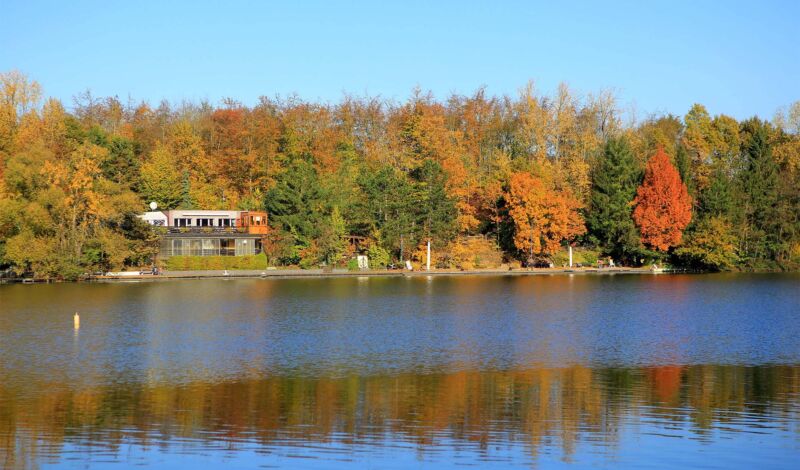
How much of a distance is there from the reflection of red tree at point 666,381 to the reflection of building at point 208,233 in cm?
5656

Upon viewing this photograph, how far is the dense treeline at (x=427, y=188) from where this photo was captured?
69.9 meters

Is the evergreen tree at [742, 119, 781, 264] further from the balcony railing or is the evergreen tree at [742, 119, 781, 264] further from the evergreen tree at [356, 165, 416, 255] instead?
→ the balcony railing

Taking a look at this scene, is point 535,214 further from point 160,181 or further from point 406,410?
point 406,410

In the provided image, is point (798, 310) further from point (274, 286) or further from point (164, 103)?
point (164, 103)

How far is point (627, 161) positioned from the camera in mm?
82688

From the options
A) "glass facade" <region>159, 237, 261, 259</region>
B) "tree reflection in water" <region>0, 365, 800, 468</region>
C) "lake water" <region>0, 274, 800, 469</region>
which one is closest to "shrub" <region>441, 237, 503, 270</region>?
"glass facade" <region>159, 237, 261, 259</region>

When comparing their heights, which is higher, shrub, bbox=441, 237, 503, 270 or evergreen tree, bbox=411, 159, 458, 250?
evergreen tree, bbox=411, 159, 458, 250

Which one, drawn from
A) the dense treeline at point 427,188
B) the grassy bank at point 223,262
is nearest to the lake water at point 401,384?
the dense treeline at point 427,188

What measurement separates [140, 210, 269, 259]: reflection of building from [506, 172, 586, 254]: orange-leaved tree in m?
23.6

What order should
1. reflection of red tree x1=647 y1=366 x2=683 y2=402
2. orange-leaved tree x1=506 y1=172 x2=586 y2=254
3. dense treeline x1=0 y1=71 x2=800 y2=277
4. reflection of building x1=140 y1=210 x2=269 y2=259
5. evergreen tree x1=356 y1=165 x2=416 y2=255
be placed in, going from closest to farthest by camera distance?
1. reflection of red tree x1=647 y1=366 x2=683 y2=402
2. dense treeline x1=0 y1=71 x2=800 y2=277
3. evergreen tree x1=356 y1=165 x2=416 y2=255
4. orange-leaved tree x1=506 y1=172 x2=586 y2=254
5. reflection of building x1=140 y1=210 x2=269 y2=259

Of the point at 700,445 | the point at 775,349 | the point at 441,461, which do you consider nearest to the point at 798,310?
the point at 775,349

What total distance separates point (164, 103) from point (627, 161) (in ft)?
195

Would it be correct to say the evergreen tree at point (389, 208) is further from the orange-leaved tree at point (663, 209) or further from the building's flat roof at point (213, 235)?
the orange-leaved tree at point (663, 209)

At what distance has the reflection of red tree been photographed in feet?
77.1
